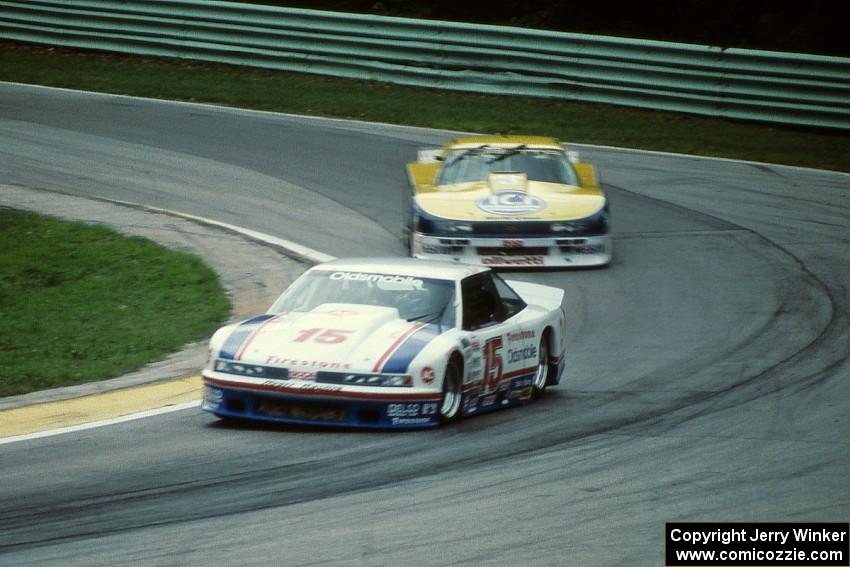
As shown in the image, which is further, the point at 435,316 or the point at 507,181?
the point at 507,181

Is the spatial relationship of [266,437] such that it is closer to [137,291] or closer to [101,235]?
[137,291]

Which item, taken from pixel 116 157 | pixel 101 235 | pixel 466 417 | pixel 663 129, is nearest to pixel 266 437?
pixel 466 417

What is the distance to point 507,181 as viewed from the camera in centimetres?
1608

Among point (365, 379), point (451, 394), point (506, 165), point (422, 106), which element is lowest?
point (422, 106)

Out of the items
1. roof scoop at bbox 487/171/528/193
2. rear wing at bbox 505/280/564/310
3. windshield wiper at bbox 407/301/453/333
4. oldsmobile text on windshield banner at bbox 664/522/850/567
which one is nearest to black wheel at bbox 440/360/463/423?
windshield wiper at bbox 407/301/453/333

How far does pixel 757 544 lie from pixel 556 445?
2275 millimetres

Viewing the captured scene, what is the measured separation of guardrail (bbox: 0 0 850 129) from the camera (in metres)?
22.5

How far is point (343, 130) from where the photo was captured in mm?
21812

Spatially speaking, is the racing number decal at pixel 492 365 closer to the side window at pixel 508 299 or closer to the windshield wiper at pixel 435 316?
the windshield wiper at pixel 435 316

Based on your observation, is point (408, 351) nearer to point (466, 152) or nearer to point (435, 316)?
point (435, 316)

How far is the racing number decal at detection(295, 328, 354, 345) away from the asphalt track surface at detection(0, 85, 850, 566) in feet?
1.89

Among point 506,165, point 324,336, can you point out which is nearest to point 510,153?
point 506,165

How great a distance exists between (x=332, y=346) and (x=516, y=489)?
6.13 ft

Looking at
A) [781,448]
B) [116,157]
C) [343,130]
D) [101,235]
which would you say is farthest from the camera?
[343,130]
